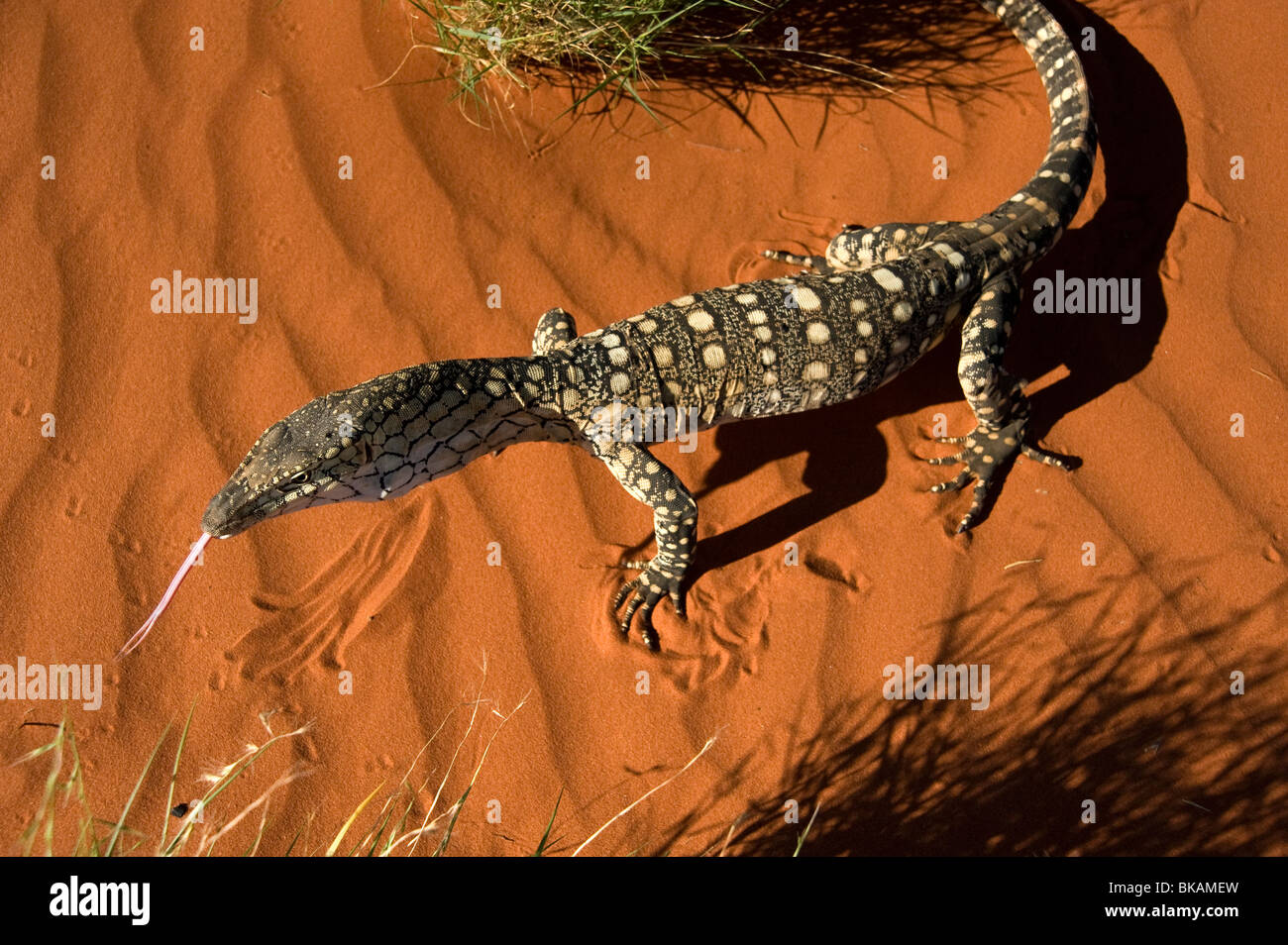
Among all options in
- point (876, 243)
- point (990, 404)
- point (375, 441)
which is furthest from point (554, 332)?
point (990, 404)

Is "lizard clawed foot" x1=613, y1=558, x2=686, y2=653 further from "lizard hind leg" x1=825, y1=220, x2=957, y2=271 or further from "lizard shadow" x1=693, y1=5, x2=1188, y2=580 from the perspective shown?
"lizard hind leg" x1=825, y1=220, x2=957, y2=271

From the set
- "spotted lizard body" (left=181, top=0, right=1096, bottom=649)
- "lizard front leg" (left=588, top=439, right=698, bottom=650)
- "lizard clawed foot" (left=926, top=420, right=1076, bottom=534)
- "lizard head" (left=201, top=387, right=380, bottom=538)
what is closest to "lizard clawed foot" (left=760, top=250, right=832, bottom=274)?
"spotted lizard body" (left=181, top=0, right=1096, bottom=649)

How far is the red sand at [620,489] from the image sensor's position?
162 inches

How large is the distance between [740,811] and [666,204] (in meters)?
3.42

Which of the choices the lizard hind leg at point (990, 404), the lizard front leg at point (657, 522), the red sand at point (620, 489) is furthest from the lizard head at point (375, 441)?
the lizard hind leg at point (990, 404)

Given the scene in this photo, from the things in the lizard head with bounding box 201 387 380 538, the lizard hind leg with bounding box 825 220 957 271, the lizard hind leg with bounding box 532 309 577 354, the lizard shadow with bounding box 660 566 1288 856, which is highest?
the lizard hind leg with bounding box 825 220 957 271

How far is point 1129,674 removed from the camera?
4.29 metres

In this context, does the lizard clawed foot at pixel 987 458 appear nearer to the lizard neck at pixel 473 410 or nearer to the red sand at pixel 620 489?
the red sand at pixel 620 489

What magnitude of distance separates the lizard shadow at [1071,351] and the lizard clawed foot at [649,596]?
22 centimetres

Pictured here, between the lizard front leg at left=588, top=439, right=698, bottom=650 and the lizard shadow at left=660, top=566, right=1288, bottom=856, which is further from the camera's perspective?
the lizard front leg at left=588, top=439, right=698, bottom=650

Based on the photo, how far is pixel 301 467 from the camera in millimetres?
3375

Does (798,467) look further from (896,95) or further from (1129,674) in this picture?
(896,95)

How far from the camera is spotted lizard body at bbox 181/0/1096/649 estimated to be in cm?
355

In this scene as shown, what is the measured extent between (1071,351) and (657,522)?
2605 mm
